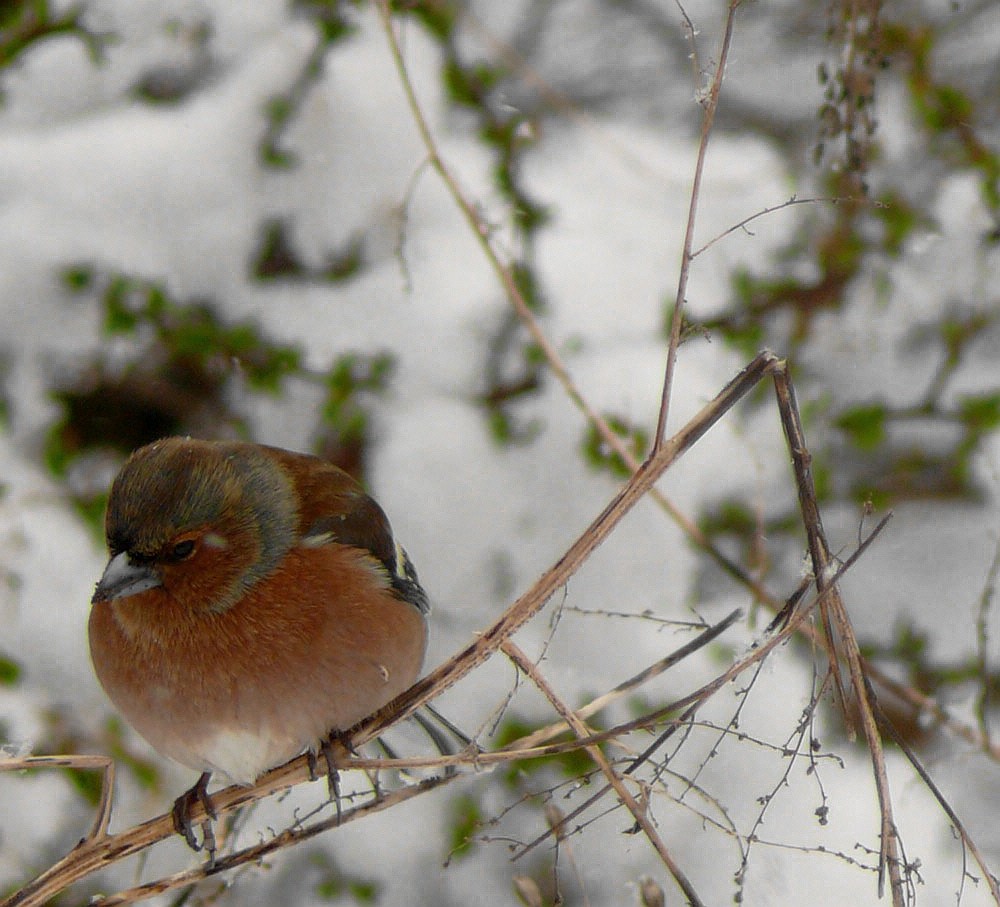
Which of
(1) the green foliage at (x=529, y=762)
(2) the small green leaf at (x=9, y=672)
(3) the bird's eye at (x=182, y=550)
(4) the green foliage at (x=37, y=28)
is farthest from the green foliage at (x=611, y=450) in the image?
(4) the green foliage at (x=37, y=28)

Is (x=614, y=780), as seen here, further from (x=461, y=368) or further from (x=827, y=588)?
(x=461, y=368)

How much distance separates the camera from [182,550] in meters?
2.20

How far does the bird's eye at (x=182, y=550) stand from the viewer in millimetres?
2188

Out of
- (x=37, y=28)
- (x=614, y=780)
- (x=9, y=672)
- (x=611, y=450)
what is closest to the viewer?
(x=614, y=780)

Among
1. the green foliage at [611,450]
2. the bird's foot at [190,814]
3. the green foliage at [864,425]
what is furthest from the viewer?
the green foliage at [864,425]

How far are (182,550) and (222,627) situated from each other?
0.59 feet

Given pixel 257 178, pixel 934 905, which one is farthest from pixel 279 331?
pixel 934 905

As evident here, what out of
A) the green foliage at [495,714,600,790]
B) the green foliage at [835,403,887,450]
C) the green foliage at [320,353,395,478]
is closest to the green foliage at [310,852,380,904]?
the green foliage at [495,714,600,790]

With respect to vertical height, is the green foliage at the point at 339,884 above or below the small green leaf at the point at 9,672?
below

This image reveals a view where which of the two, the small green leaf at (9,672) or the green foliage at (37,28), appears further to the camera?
the green foliage at (37,28)

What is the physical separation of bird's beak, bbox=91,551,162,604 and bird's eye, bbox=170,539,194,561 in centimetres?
5

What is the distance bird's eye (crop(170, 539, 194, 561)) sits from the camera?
2.19 m

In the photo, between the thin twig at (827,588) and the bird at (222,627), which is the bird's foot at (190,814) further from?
the thin twig at (827,588)

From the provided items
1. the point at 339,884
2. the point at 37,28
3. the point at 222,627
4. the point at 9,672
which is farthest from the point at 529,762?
Result: the point at 37,28
